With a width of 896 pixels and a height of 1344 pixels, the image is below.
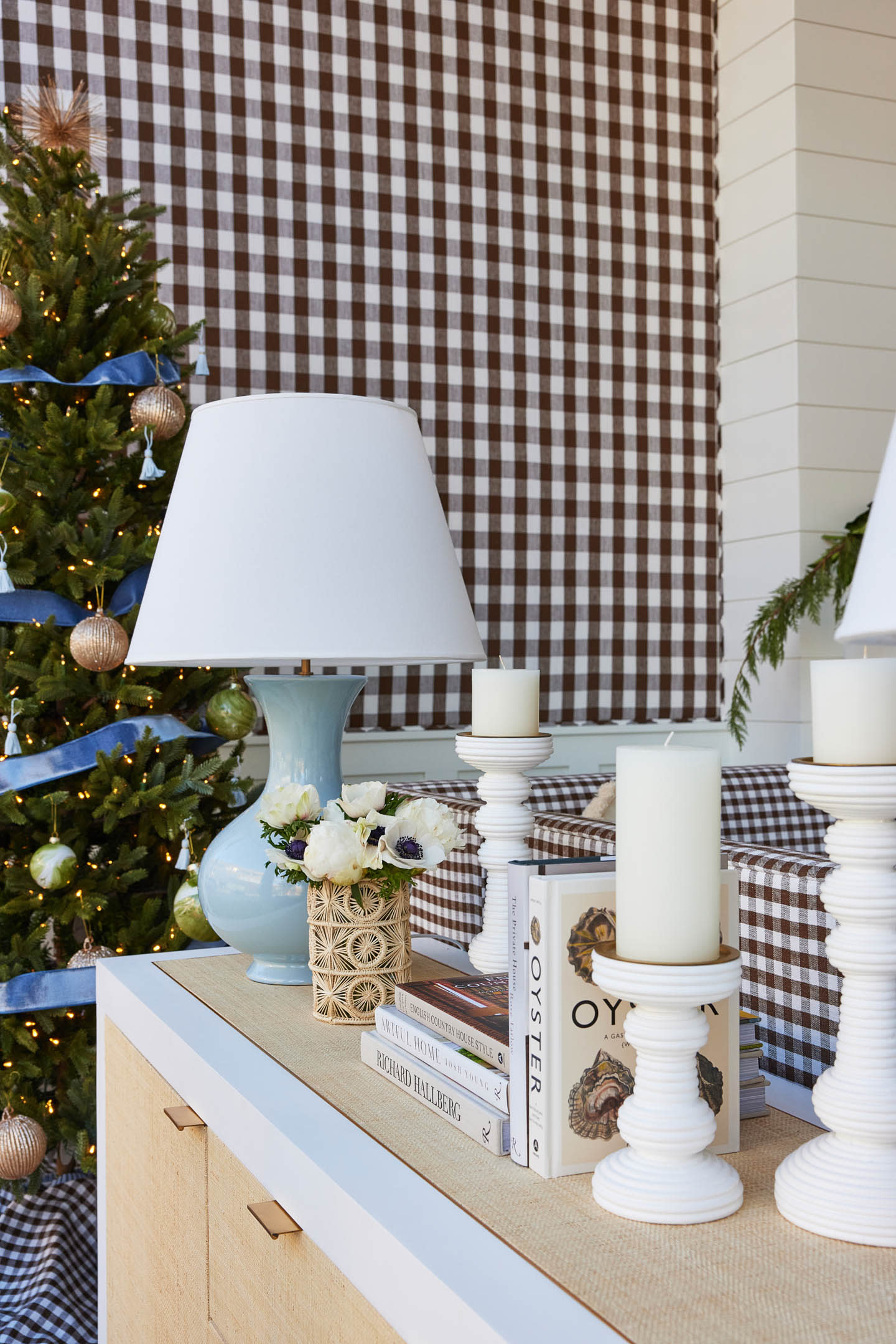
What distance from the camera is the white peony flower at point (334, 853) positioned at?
1.00 m

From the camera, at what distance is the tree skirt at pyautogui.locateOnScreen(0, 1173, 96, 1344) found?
5.74ft

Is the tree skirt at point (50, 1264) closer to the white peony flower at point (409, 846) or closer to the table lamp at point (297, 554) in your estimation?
the table lamp at point (297, 554)

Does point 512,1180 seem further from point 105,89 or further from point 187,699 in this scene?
point 105,89

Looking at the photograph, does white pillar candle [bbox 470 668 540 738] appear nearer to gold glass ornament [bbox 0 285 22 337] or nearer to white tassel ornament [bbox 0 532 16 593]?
white tassel ornament [bbox 0 532 16 593]

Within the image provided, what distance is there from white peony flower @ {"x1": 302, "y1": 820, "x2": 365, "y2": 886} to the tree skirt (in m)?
1.16

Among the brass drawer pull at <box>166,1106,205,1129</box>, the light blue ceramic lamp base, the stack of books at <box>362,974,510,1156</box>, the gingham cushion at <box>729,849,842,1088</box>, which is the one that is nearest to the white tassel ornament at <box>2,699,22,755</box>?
the light blue ceramic lamp base

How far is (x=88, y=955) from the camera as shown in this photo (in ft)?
5.87

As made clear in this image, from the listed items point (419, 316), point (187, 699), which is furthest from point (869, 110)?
point (187, 699)

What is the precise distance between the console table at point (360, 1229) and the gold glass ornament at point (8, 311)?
1.05 m

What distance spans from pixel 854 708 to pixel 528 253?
2.63 m

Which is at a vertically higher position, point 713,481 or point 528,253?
point 528,253

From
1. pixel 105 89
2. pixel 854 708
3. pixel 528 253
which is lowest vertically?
pixel 854 708

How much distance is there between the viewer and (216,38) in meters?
2.77

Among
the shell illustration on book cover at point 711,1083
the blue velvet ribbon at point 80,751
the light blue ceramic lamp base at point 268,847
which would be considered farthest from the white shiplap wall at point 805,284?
A: the shell illustration on book cover at point 711,1083
